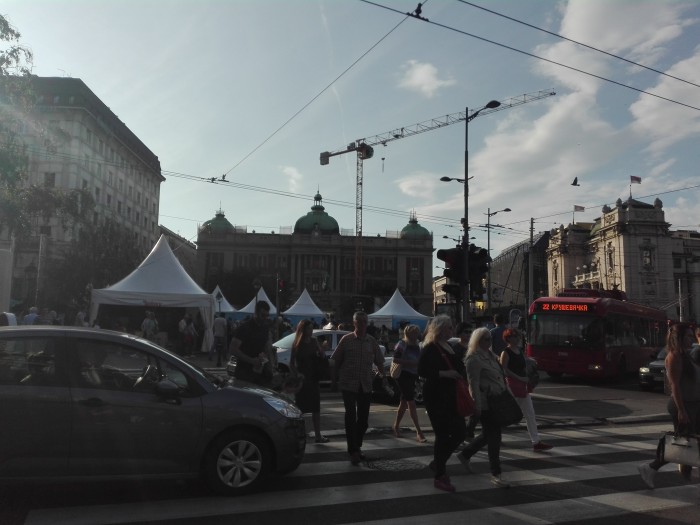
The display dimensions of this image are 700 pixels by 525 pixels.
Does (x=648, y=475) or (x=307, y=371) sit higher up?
(x=307, y=371)

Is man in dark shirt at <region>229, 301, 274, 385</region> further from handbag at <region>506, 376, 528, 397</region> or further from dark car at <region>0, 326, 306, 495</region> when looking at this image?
handbag at <region>506, 376, 528, 397</region>

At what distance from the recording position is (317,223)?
10631 cm

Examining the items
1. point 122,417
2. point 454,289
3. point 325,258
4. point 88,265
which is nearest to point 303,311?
point 88,265

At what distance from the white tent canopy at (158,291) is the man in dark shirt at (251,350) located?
1410 centimetres

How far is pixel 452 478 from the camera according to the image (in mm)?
6512

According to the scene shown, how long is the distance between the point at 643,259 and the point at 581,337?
69.3 metres

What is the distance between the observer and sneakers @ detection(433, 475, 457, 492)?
229 inches

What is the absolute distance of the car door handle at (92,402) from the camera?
5082 millimetres

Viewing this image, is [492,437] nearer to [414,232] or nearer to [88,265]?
[88,265]

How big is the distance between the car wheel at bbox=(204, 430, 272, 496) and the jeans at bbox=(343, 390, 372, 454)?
1.56 meters

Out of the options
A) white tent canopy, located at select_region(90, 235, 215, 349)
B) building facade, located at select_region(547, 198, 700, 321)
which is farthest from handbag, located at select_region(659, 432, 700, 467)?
building facade, located at select_region(547, 198, 700, 321)

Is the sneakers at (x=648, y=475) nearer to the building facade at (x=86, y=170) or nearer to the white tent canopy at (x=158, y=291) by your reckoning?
the white tent canopy at (x=158, y=291)

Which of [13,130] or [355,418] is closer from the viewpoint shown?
[355,418]

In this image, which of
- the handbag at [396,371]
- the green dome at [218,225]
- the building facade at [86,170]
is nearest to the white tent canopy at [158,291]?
the handbag at [396,371]
